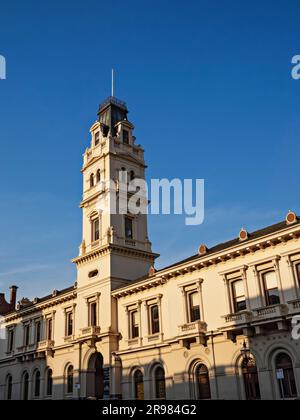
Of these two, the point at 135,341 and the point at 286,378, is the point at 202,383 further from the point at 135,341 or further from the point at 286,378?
the point at 135,341

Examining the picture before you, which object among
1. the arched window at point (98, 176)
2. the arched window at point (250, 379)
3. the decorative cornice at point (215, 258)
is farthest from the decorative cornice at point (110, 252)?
the arched window at point (250, 379)

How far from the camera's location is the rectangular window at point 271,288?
2972 cm

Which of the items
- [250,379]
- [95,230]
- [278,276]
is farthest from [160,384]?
[95,230]

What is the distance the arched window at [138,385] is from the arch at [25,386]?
1940 centimetres

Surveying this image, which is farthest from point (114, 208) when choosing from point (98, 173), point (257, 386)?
point (257, 386)

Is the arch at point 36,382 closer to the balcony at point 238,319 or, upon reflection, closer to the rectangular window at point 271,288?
the balcony at point 238,319

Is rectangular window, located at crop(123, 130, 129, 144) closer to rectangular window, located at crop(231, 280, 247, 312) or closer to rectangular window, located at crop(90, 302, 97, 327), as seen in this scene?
rectangular window, located at crop(90, 302, 97, 327)

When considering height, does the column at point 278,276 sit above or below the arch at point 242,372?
above

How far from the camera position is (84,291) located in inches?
1812

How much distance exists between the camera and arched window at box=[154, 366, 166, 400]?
3644 centimetres

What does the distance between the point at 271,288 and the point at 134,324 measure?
1480cm

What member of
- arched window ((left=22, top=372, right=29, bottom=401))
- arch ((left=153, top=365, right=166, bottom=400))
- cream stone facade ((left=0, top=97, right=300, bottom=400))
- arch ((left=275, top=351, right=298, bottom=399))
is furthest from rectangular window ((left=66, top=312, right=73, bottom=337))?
arch ((left=275, top=351, right=298, bottom=399))

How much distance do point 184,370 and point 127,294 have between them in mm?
9454

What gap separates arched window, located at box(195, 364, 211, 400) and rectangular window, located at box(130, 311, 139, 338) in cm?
784
